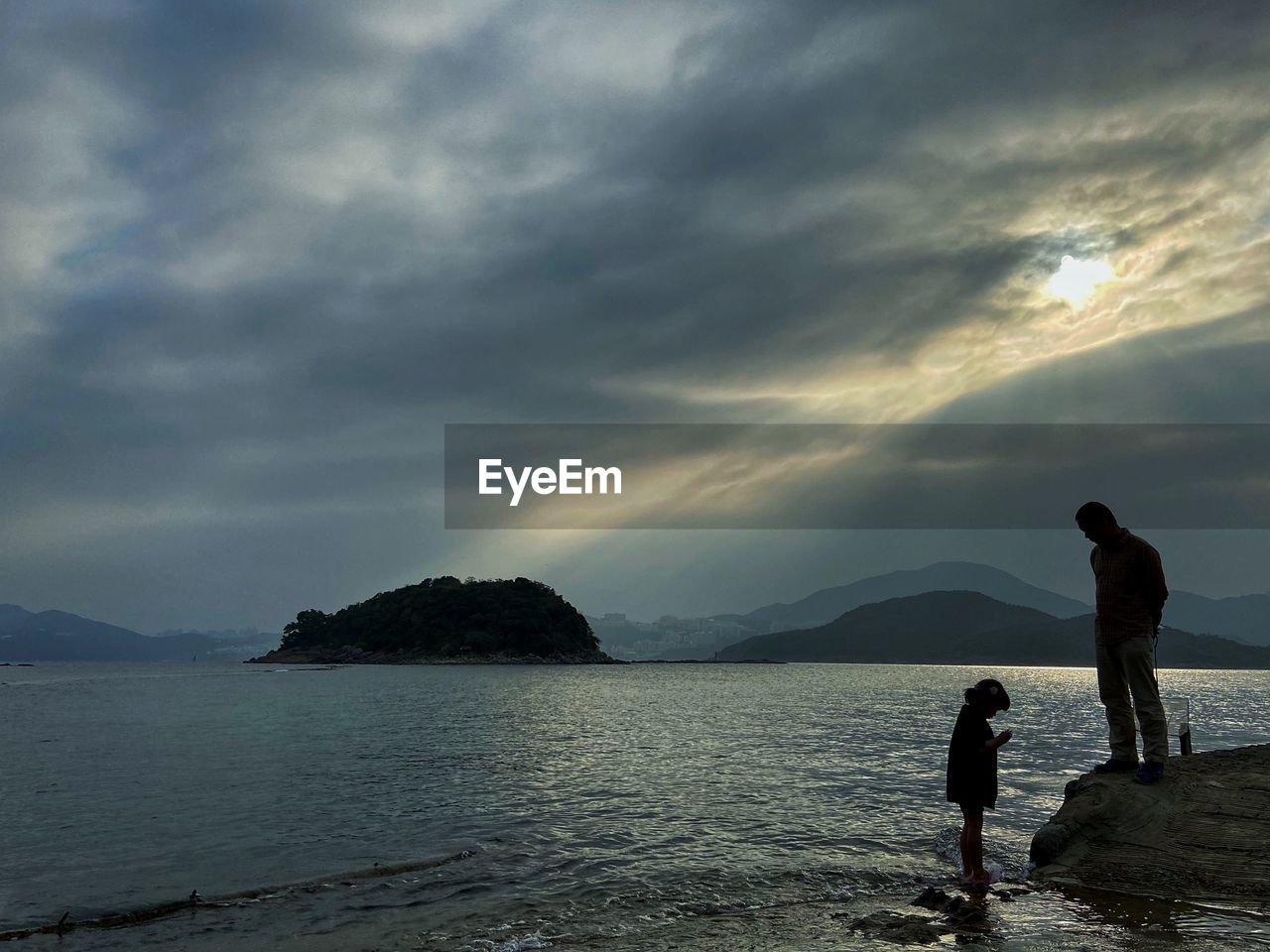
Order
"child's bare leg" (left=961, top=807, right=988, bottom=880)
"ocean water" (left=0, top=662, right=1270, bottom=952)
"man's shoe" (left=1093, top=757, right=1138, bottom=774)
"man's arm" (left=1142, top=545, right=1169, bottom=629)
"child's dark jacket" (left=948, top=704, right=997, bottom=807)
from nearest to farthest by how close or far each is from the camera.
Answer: "ocean water" (left=0, top=662, right=1270, bottom=952) < "child's dark jacket" (left=948, top=704, right=997, bottom=807) < "child's bare leg" (left=961, top=807, right=988, bottom=880) < "man's arm" (left=1142, top=545, right=1169, bottom=629) < "man's shoe" (left=1093, top=757, right=1138, bottom=774)

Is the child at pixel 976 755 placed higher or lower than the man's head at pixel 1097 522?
lower

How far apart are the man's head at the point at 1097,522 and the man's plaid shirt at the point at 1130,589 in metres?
0.14

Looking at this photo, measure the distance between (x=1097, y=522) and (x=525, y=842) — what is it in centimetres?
1219

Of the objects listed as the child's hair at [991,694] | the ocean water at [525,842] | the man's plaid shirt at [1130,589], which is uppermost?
the man's plaid shirt at [1130,589]

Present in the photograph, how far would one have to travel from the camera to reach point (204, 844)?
52.1ft

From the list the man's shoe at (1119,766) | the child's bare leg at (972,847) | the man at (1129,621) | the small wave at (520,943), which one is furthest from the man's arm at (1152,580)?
the small wave at (520,943)

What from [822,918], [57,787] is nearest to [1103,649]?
[822,918]

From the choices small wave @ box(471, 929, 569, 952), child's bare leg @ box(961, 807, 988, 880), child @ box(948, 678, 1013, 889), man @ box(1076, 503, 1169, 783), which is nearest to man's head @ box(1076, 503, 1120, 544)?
man @ box(1076, 503, 1169, 783)

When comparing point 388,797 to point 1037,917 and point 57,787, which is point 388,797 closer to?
point 57,787

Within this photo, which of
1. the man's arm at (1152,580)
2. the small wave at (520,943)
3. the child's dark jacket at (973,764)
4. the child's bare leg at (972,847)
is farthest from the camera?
the man's arm at (1152,580)

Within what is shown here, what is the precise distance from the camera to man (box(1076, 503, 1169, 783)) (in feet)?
37.6

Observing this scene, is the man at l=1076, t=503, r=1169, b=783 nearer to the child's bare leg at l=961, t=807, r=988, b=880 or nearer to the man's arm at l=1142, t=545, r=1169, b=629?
the man's arm at l=1142, t=545, r=1169, b=629

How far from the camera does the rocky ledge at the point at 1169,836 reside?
9.77 meters

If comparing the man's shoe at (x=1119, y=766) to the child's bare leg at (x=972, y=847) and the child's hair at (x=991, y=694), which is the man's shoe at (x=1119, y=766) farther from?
the child's hair at (x=991, y=694)
